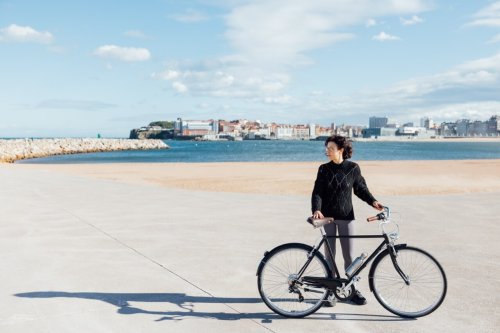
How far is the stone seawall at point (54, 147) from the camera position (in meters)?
70.2

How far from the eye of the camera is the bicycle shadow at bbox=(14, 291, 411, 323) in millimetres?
4949

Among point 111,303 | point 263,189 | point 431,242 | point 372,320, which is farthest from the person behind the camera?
point 263,189

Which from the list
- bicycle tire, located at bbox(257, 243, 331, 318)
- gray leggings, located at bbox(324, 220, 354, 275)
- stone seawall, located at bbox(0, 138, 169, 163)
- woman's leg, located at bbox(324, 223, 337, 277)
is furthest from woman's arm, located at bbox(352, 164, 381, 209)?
stone seawall, located at bbox(0, 138, 169, 163)

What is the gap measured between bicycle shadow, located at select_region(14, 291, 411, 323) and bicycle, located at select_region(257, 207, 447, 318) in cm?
15

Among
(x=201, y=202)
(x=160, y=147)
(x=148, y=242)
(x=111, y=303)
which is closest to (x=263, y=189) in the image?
(x=201, y=202)

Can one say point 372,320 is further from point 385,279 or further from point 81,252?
point 81,252

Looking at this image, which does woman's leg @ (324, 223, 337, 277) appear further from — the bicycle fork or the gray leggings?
the bicycle fork

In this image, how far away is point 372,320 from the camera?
487 cm

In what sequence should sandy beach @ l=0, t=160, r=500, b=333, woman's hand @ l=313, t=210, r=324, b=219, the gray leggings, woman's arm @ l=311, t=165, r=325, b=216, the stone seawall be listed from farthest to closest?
the stone seawall < the gray leggings < woman's arm @ l=311, t=165, r=325, b=216 < woman's hand @ l=313, t=210, r=324, b=219 < sandy beach @ l=0, t=160, r=500, b=333

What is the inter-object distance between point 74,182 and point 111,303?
1560cm

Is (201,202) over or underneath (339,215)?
underneath

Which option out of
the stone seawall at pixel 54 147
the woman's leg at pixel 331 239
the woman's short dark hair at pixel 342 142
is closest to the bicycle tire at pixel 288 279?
the woman's leg at pixel 331 239

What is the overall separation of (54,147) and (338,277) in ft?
292

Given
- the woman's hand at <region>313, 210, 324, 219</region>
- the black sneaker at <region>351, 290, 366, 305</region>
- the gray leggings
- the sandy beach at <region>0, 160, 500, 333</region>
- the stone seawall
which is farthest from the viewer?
the stone seawall
